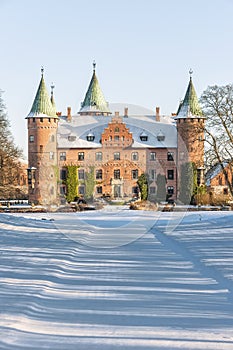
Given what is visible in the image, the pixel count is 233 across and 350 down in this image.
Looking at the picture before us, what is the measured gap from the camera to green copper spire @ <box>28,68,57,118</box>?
178ft

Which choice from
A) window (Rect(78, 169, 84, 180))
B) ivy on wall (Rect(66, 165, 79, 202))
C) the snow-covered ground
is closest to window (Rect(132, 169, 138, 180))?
window (Rect(78, 169, 84, 180))

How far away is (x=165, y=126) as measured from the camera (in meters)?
56.9

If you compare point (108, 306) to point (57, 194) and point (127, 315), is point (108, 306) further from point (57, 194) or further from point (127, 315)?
point (57, 194)

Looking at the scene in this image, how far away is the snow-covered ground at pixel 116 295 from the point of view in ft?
19.6

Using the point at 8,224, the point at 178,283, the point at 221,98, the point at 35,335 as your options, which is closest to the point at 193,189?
the point at 221,98

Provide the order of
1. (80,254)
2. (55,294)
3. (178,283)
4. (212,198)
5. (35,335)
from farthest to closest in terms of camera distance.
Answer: (212,198) < (80,254) < (178,283) < (55,294) < (35,335)

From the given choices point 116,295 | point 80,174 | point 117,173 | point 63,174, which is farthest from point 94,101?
point 116,295

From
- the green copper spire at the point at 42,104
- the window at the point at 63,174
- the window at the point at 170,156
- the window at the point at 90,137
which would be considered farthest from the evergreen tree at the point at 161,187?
the green copper spire at the point at 42,104

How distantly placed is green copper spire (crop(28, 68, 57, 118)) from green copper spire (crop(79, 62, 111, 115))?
8099 mm

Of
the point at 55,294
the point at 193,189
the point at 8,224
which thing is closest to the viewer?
the point at 55,294

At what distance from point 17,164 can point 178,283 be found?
26.0 meters

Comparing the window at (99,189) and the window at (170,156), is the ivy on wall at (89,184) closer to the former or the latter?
the window at (99,189)

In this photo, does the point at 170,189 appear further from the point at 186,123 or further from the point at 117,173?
the point at 186,123

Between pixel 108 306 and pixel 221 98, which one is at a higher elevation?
pixel 221 98
